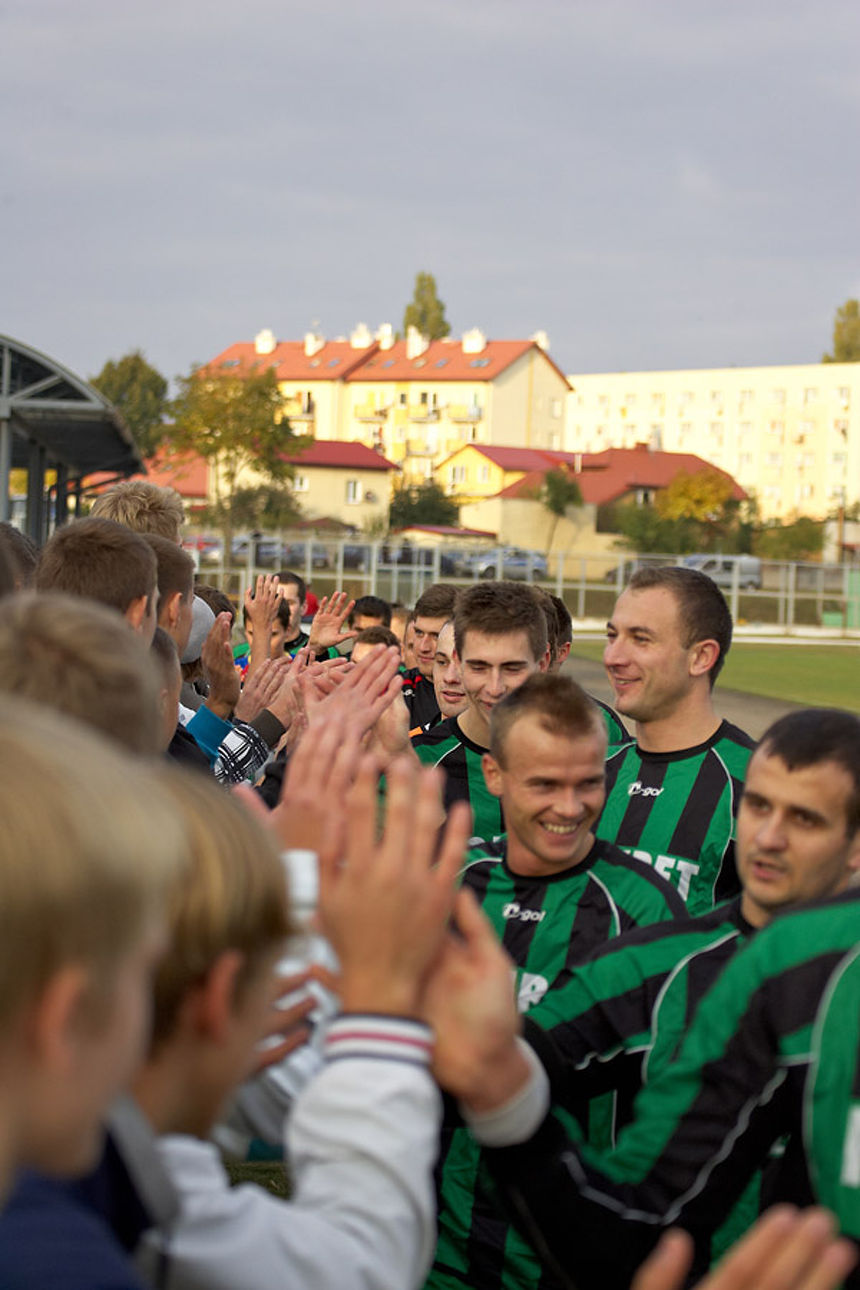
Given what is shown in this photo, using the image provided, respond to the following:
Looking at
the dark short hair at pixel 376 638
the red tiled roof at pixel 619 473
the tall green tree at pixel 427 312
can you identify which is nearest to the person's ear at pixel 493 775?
the dark short hair at pixel 376 638

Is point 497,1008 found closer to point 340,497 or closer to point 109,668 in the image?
point 109,668

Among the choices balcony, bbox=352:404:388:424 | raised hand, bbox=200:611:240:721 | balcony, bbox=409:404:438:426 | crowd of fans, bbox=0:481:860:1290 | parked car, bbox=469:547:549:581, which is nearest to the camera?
crowd of fans, bbox=0:481:860:1290

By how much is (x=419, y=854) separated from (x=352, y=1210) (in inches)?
17.8

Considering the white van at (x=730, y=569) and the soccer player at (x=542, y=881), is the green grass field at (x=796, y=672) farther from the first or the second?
the white van at (x=730, y=569)

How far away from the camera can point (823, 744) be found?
2660mm

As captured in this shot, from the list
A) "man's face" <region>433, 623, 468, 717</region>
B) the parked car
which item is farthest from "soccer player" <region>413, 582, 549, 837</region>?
the parked car

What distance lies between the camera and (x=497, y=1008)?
179cm

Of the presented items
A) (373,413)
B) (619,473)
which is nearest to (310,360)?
(373,413)

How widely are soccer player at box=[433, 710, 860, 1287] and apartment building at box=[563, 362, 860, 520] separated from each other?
375 ft

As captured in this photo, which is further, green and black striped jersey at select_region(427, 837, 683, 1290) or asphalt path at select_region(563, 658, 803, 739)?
asphalt path at select_region(563, 658, 803, 739)

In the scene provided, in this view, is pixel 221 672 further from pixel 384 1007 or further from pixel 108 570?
pixel 384 1007

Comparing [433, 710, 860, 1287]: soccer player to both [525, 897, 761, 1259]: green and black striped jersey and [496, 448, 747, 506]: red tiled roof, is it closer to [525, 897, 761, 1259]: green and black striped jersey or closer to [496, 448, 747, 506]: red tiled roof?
[525, 897, 761, 1259]: green and black striped jersey

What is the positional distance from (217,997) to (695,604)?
4.06 m

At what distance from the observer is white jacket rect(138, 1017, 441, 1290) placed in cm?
153
